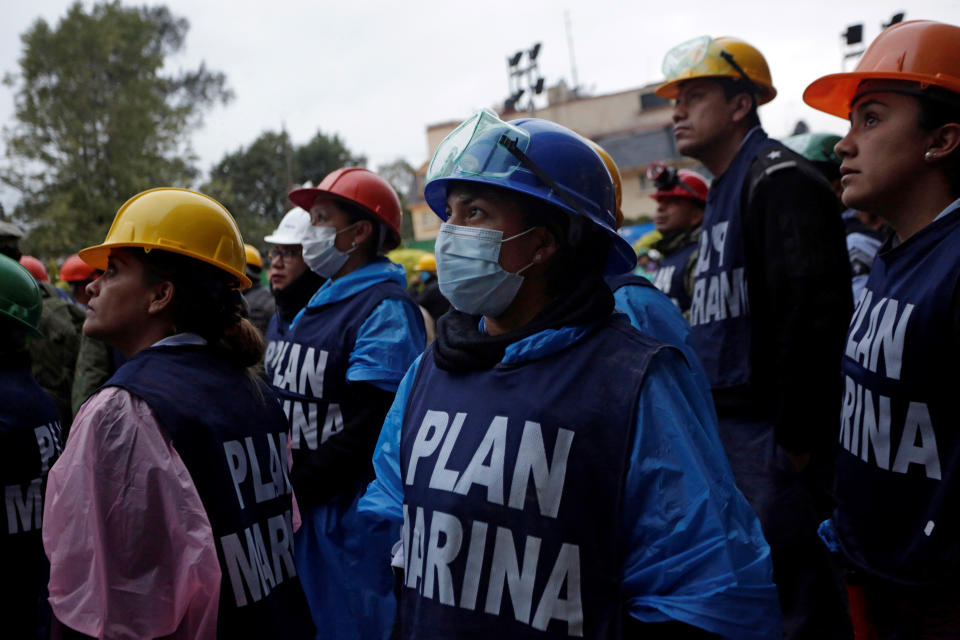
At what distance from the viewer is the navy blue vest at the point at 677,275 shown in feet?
20.9

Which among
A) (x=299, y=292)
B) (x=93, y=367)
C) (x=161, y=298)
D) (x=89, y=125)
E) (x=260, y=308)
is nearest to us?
(x=161, y=298)

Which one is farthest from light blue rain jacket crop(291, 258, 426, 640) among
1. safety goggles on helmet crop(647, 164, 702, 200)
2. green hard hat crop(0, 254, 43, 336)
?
safety goggles on helmet crop(647, 164, 702, 200)

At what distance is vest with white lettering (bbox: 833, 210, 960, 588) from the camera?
2.23 meters

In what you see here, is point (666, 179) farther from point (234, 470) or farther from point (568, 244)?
point (234, 470)

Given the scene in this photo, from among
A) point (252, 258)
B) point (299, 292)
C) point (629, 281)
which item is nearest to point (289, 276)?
point (299, 292)

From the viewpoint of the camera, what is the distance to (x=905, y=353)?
2.37m

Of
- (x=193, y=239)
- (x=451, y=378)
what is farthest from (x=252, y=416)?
(x=451, y=378)

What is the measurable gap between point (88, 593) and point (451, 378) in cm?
115

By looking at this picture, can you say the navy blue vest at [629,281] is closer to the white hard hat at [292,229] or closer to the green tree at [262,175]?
the white hard hat at [292,229]

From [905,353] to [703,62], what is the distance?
239 cm

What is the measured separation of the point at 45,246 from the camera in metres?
28.4

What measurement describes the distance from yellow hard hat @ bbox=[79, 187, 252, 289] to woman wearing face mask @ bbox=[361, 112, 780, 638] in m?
1.06

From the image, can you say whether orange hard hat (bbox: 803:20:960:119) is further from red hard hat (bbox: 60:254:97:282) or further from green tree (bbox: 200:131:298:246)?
green tree (bbox: 200:131:298:246)

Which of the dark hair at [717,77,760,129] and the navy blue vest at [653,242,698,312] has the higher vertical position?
the dark hair at [717,77,760,129]
